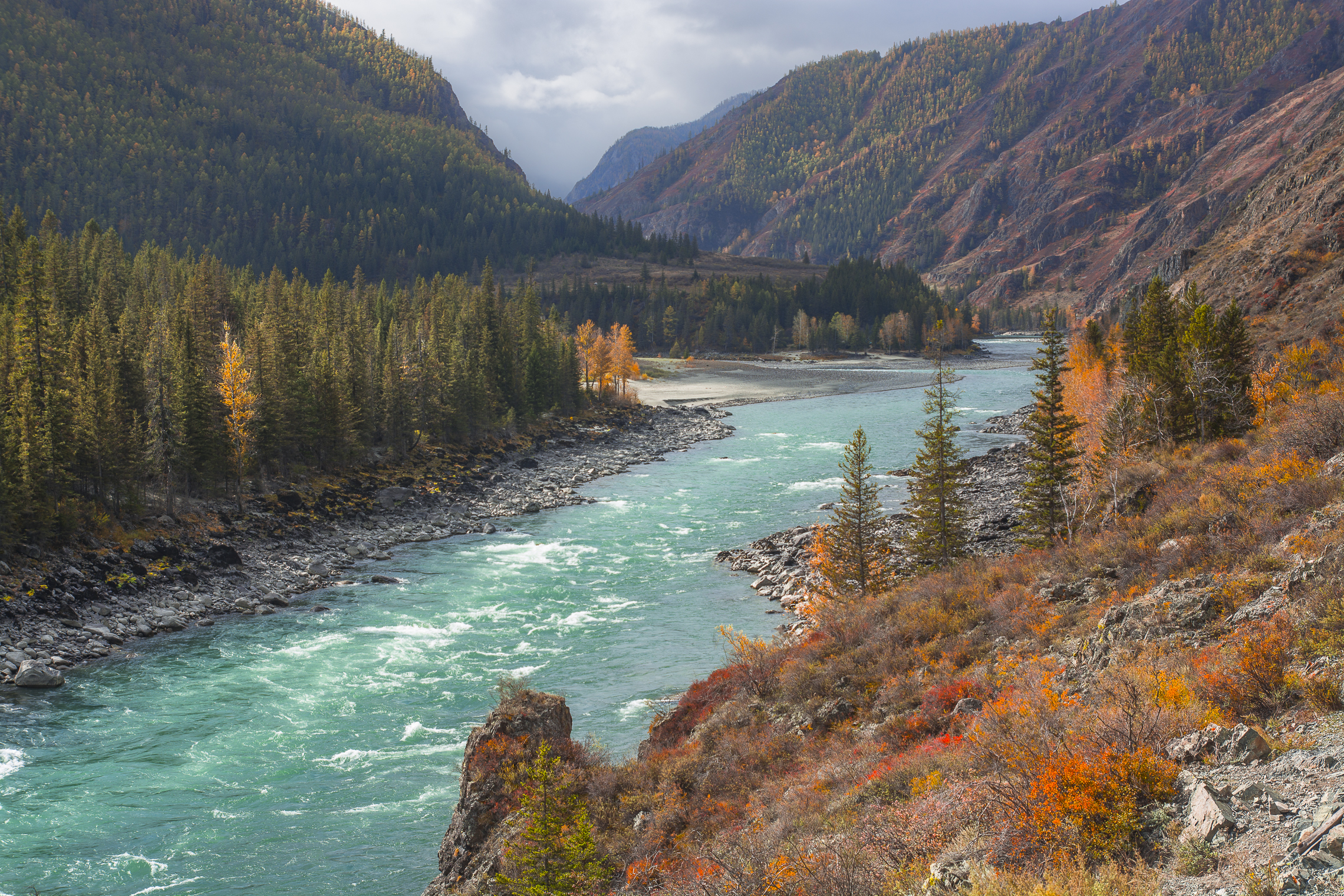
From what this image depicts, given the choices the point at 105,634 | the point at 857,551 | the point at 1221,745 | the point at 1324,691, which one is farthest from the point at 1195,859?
the point at 105,634

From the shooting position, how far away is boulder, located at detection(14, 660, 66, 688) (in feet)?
80.6

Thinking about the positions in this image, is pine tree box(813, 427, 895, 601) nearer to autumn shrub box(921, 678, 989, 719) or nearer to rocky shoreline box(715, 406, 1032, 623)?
rocky shoreline box(715, 406, 1032, 623)

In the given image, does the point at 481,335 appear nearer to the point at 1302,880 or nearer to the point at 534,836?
the point at 534,836

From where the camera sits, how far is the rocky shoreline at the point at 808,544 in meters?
32.2

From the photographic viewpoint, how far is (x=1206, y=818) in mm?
7324

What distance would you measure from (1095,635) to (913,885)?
7.99 m

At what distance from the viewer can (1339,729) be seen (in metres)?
8.04

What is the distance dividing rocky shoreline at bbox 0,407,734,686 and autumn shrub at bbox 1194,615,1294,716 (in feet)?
104

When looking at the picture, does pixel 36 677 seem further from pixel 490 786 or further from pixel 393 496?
pixel 393 496

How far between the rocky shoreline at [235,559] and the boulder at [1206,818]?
31.2 meters

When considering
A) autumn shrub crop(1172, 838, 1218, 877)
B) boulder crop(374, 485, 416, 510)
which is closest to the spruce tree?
autumn shrub crop(1172, 838, 1218, 877)

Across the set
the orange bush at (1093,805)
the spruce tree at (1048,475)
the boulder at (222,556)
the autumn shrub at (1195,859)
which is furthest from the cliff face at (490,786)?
the boulder at (222,556)

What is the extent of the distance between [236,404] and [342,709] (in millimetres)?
26272

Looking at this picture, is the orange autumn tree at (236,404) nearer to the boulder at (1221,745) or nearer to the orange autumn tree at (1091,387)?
the orange autumn tree at (1091,387)
